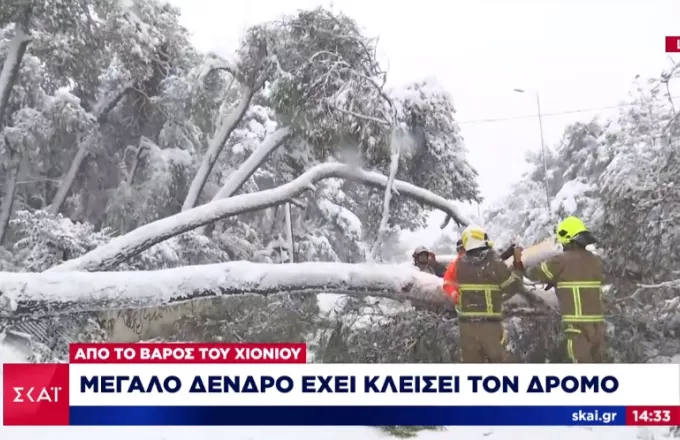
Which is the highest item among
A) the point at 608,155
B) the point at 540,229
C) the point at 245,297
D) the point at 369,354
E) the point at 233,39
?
the point at 233,39

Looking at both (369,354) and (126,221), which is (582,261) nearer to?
(369,354)

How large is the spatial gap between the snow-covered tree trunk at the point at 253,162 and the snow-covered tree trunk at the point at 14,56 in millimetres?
1181

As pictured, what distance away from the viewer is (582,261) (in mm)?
3646

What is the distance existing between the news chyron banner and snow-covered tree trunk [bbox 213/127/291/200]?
2.62ft

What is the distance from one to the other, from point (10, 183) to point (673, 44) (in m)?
3.48

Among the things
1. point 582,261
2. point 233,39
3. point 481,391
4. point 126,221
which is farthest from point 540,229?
point 126,221

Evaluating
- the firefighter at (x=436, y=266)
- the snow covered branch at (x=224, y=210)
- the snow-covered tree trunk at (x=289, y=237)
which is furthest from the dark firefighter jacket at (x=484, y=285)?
the snow-covered tree trunk at (x=289, y=237)

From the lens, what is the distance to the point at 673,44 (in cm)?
364

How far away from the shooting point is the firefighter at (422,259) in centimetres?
371

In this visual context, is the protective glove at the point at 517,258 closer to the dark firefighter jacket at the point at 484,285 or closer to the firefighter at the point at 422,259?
the dark firefighter jacket at the point at 484,285

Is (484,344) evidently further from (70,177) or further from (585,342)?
(70,177)

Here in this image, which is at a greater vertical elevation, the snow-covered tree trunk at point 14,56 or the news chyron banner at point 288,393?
the snow-covered tree trunk at point 14,56

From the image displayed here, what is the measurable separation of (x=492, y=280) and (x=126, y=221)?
6.21 ft

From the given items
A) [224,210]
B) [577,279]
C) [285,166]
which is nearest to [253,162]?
[285,166]
